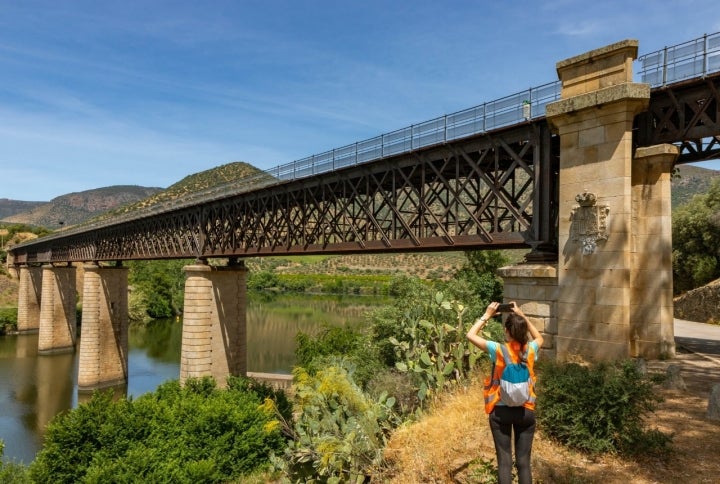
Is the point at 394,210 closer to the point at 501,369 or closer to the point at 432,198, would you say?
the point at 432,198

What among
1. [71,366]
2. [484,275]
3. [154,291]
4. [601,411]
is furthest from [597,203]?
[154,291]

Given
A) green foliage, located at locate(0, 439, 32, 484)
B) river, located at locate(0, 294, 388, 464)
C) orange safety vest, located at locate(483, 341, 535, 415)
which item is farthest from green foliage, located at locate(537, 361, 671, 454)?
green foliage, located at locate(0, 439, 32, 484)

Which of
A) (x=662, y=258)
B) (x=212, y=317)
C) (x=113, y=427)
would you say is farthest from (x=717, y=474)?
(x=212, y=317)

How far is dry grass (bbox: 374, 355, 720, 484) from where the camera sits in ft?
21.9

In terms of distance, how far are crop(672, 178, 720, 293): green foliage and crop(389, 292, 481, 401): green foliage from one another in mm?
30334

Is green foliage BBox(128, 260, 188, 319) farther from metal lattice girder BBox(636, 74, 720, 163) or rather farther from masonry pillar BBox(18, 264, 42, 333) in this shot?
metal lattice girder BBox(636, 74, 720, 163)

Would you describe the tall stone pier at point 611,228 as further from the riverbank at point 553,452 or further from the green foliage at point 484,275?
the green foliage at point 484,275

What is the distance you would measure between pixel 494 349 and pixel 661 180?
28.7 feet

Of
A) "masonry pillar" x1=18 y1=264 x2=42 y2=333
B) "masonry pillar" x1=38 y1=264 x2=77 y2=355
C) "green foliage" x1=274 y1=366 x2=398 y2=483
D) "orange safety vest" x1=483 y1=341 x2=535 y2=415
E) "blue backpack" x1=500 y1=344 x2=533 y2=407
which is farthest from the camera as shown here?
"masonry pillar" x1=18 y1=264 x2=42 y2=333

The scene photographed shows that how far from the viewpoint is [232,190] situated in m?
28.0

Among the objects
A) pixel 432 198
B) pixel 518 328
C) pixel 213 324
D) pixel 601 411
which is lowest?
pixel 213 324

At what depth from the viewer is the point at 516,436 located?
5.38 m

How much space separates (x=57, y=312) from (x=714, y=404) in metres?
58.5

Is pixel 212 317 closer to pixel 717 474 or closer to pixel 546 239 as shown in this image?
pixel 546 239
